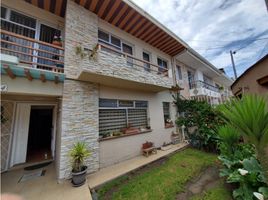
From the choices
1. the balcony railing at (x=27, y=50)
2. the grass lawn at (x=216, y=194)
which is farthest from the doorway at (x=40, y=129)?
the grass lawn at (x=216, y=194)

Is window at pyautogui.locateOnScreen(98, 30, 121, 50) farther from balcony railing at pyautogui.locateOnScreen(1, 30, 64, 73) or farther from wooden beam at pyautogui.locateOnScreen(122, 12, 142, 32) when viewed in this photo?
balcony railing at pyautogui.locateOnScreen(1, 30, 64, 73)

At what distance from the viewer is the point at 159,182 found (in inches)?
166

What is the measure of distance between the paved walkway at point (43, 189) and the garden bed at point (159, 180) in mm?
579

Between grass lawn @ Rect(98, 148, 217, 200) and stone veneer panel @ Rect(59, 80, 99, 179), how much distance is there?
→ 4.57ft

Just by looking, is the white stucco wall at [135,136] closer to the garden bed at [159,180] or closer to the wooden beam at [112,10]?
the garden bed at [159,180]

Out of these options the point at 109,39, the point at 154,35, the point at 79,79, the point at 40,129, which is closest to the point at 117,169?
the point at 79,79

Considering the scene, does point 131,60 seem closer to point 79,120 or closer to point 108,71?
point 108,71

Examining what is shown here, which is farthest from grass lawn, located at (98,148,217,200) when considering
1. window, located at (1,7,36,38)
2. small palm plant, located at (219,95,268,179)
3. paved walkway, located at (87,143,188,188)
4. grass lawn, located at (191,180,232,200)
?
window, located at (1,7,36,38)

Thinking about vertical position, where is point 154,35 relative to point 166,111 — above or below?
above

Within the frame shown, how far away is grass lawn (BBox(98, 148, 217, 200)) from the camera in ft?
12.0

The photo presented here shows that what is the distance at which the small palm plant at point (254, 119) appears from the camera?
6.31 ft

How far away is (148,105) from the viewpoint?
781 centimetres

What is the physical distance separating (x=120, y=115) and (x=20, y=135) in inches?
180

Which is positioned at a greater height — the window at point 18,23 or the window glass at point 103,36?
the window glass at point 103,36
